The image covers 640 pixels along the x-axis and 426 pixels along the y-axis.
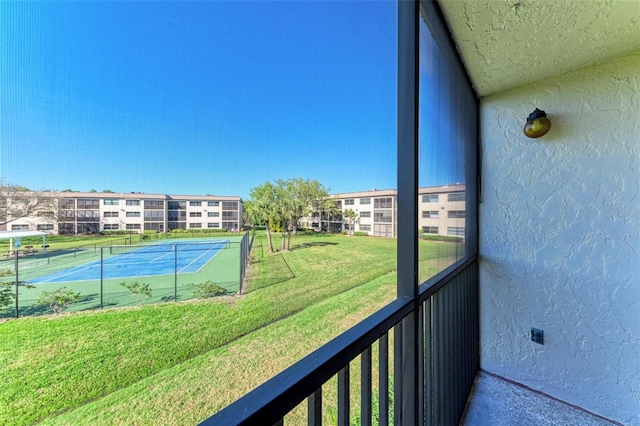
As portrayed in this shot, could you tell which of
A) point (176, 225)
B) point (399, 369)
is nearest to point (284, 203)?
point (176, 225)

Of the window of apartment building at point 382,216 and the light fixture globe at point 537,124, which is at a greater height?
the light fixture globe at point 537,124

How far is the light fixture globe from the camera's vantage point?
1.96 meters

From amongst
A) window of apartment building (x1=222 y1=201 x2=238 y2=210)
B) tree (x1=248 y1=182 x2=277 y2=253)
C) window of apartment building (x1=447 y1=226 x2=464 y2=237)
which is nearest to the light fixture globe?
window of apartment building (x1=447 y1=226 x2=464 y2=237)

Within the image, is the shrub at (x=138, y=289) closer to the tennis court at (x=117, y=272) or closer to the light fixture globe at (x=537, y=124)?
the tennis court at (x=117, y=272)

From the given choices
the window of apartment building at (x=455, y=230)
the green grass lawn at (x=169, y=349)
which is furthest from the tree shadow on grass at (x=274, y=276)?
the window of apartment building at (x=455, y=230)

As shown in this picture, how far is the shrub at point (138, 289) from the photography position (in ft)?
2.09

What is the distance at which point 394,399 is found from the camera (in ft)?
3.55

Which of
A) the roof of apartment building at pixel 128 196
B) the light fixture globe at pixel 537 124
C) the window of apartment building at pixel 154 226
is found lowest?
the window of apartment building at pixel 154 226

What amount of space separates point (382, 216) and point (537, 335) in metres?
1.88

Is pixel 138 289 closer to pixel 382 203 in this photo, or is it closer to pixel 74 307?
pixel 74 307

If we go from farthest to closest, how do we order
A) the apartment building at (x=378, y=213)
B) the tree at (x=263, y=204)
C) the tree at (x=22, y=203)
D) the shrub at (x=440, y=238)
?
the shrub at (x=440, y=238) < the apartment building at (x=378, y=213) < the tree at (x=263, y=204) < the tree at (x=22, y=203)

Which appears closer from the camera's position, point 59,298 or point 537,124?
point 59,298

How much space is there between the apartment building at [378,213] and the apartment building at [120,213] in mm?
434

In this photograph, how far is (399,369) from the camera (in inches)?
42.8
